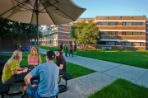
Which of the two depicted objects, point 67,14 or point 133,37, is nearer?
point 67,14

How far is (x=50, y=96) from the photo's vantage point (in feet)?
17.0

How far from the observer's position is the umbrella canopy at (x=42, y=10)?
7.70 metres

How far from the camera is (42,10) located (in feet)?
28.5

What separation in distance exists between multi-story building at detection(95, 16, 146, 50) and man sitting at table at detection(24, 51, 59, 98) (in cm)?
8321

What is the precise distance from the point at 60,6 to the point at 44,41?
13226 cm

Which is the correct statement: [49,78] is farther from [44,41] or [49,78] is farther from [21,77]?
[44,41]

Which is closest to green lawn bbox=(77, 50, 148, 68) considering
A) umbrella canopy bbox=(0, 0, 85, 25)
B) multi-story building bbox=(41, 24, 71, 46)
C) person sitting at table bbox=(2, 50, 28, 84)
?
umbrella canopy bbox=(0, 0, 85, 25)

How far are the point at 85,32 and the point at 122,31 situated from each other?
65.7ft

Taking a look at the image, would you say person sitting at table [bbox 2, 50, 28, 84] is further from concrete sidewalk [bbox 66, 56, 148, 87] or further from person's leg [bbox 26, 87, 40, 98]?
concrete sidewalk [bbox 66, 56, 148, 87]

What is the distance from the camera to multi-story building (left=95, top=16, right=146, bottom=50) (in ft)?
284

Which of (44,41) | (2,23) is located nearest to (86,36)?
(2,23)

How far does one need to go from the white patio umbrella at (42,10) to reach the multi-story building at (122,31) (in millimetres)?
79367

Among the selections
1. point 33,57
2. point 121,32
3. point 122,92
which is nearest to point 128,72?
point 122,92

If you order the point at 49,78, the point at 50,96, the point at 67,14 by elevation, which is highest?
the point at 67,14
